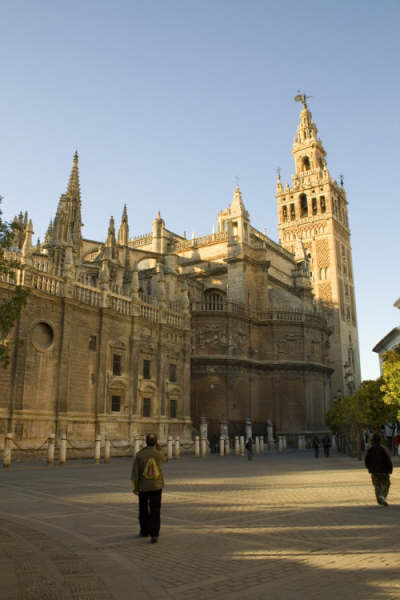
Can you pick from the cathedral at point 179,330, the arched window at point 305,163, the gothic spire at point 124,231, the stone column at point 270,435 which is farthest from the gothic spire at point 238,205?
the arched window at point 305,163

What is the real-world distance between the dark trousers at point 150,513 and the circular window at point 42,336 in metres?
18.8

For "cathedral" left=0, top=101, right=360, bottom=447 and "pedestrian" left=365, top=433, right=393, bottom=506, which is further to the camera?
"cathedral" left=0, top=101, right=360, bottom=447

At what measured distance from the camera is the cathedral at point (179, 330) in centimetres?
2555

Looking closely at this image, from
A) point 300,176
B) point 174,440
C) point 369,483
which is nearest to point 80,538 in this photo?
point 369,483

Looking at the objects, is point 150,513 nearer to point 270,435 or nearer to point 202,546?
point 202,546

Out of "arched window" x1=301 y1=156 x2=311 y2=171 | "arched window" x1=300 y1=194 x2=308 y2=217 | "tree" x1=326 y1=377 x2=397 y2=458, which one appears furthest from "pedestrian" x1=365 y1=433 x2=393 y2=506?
"arched window" x1=301 y1=156 x2=311 y2=171

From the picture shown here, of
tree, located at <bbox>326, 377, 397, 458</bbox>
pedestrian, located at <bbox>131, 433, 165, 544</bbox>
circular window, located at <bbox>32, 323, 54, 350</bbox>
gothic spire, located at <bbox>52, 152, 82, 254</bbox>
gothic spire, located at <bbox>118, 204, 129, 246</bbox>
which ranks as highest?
gothic spire, located at <bbox>118, 204, 129, 246</bbox>

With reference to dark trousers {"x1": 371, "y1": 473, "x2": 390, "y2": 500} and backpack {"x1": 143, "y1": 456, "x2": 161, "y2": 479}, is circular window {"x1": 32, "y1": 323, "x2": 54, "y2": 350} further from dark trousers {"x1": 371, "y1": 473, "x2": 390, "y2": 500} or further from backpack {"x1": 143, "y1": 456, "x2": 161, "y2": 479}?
backpack {"x1": 143, "y1": 456, "x2": 161, "y2": 479}

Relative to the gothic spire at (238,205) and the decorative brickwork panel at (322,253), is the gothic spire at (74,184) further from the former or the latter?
the decorative brickwork panel at (322,253)

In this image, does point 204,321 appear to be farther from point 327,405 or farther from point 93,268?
point 327,405

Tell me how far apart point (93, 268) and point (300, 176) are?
48.3 meters

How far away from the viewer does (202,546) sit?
7.02 metres

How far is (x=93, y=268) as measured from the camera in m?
41.9

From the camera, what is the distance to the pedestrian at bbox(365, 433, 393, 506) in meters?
11.2
